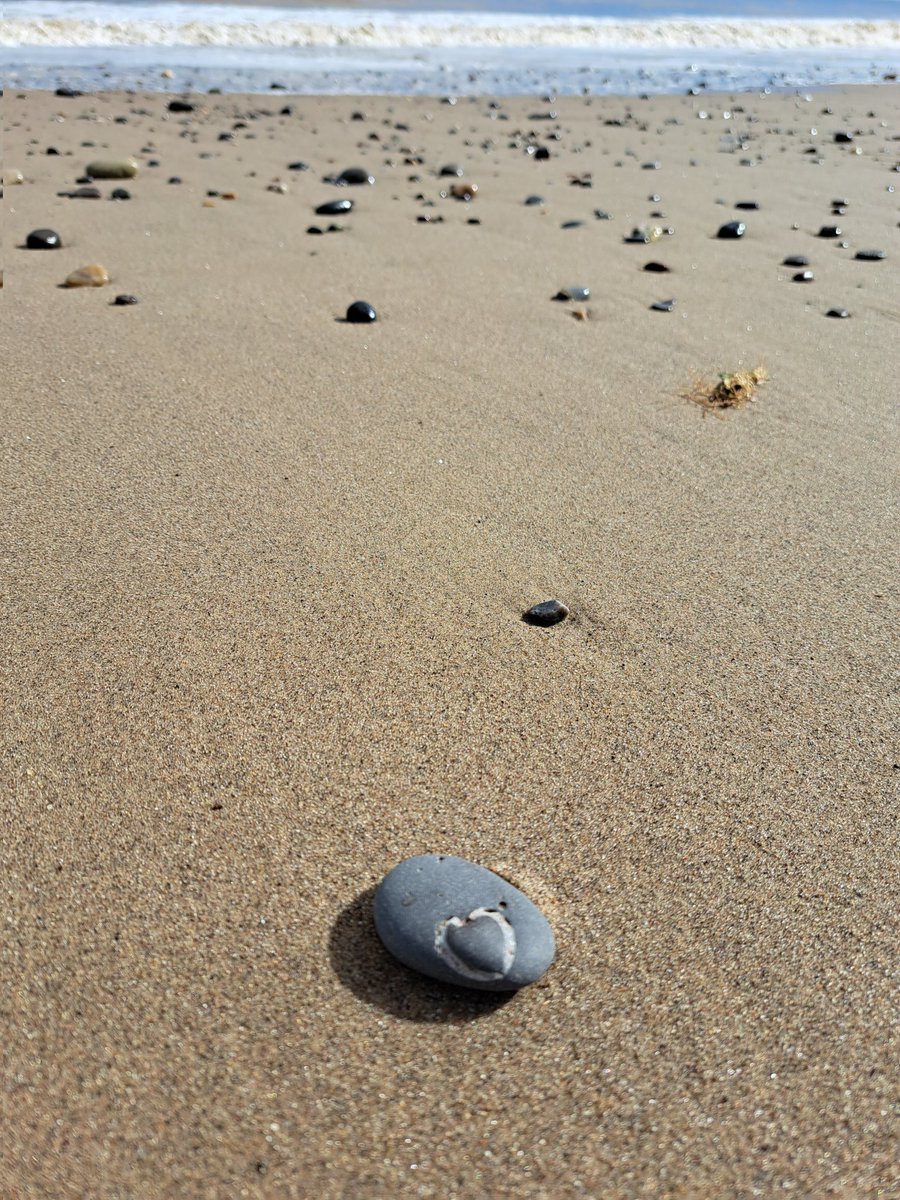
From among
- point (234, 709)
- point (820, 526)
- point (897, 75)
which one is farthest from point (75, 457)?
point (897, 75)

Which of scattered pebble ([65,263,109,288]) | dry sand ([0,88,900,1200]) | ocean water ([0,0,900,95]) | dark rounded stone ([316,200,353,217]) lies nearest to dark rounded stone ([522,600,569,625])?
dry sand ([0,88,900,1200])

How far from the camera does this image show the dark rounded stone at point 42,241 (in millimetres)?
3875

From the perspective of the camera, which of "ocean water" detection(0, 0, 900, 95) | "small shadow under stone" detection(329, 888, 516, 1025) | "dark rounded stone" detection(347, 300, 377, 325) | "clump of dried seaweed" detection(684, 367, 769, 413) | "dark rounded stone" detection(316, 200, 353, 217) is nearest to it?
"small shadow under stone" detection(329, 888, 516, 1025)

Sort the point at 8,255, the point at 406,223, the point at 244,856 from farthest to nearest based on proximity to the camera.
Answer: the point at 406,223 → the point at 8,255 → the point at 244,856

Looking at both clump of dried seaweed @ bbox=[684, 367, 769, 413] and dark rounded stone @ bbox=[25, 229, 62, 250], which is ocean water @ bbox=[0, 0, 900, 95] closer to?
dark rounded stone @ bbox=[25, 229, 62, 250]

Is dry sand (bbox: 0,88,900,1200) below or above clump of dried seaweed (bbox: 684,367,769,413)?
below

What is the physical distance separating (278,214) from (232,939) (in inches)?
153

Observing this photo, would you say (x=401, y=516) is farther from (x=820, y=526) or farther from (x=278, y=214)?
(x=278, y=214)

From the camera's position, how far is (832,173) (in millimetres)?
5801

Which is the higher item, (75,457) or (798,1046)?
(75,457)

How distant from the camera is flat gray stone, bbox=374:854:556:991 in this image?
1.28 metres

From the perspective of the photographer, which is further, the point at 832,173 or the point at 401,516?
the point at 832,173

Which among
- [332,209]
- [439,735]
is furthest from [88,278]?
[439,735]

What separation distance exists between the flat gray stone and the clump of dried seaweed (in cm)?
183
